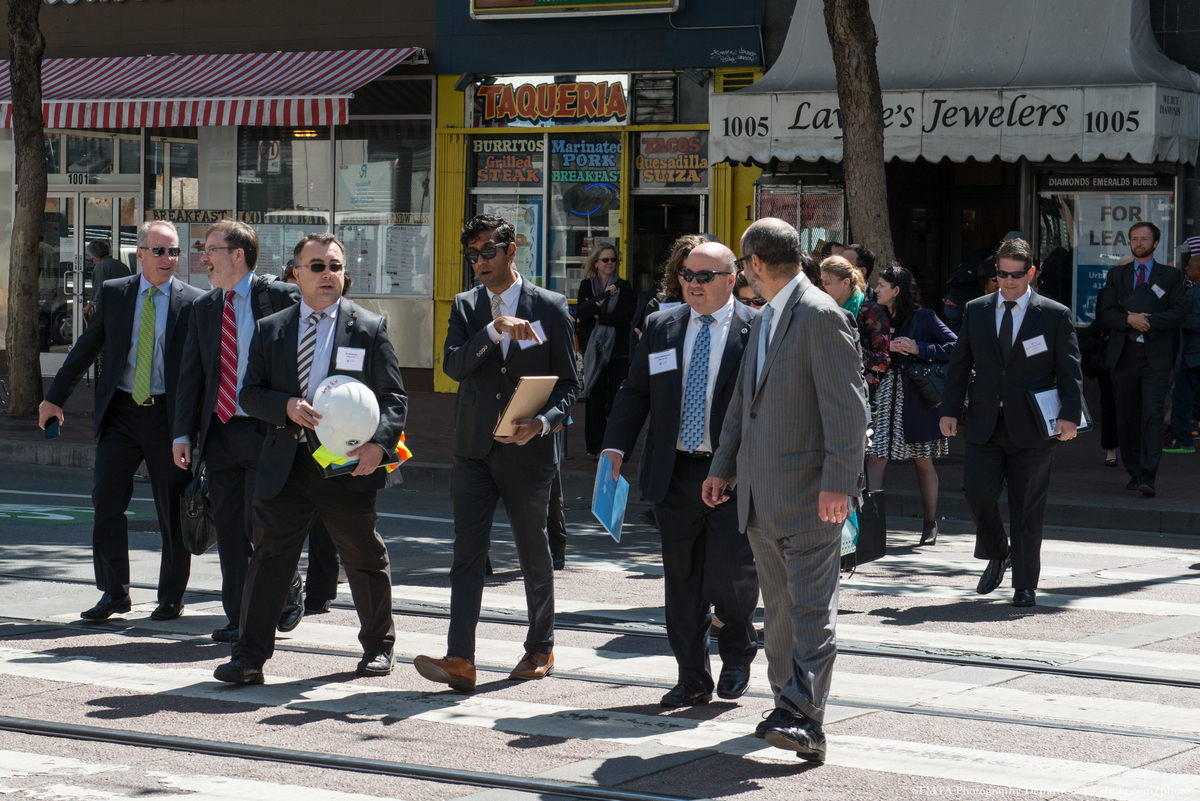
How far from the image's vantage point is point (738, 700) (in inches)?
249

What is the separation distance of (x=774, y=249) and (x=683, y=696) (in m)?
1.83

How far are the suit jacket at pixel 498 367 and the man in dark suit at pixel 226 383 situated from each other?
107 centimetres

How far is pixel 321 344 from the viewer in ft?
21.3

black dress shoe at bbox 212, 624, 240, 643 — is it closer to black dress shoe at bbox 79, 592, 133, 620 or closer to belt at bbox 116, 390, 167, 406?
black dress shoe at bbox 79, 592, 133, 620

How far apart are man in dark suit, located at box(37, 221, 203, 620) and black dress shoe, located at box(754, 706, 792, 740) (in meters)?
3.61

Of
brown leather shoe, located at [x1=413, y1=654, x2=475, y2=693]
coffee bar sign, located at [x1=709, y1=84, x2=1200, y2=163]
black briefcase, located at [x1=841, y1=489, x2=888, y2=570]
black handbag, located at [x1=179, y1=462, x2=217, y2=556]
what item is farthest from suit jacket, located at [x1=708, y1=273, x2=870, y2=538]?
coffee bar sign, located at [x1=709, y1=84, x2=1200, y2=163]

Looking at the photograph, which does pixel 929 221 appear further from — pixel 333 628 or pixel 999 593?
pixel 333 628

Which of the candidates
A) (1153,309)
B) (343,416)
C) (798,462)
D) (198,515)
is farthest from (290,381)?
(1153,309)

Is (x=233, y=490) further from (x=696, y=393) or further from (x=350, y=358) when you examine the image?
(x=696, y=393)

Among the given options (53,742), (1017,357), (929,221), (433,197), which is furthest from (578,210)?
(53,742)

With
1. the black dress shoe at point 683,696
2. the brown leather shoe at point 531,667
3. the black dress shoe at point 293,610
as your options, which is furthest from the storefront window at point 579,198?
the black dress shoe at point 683,696

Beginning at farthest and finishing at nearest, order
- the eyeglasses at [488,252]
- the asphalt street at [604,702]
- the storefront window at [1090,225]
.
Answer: the storefront window at [1090,225] → the eyeglasses at [488,252] → the asphalt street at [604,702]

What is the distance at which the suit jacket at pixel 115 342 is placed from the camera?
784cm

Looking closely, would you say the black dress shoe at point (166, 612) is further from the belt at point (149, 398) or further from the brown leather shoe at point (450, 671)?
the brown leather shoe at point (450, 671)
